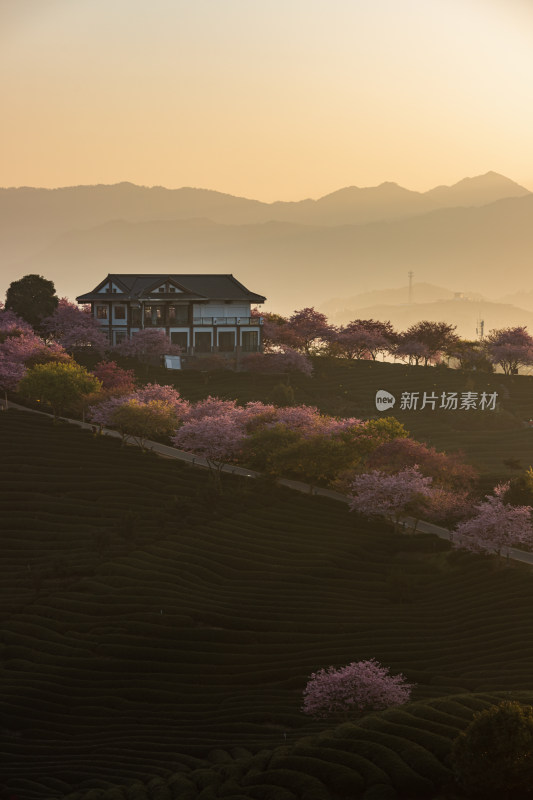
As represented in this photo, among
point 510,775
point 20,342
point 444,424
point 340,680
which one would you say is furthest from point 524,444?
point 510,775

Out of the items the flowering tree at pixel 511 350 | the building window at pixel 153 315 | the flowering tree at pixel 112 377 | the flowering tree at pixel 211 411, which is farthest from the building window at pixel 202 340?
the flowering tree at pixel 211 411

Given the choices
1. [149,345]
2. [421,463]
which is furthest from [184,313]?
[421,463]

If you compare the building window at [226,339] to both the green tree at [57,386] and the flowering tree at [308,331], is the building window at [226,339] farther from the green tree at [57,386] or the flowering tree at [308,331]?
the green tree at [57,386]

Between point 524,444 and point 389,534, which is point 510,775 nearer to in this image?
point 389,534

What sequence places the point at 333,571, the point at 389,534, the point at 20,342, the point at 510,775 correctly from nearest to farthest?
the point at 510,775 < the point at 333,571 < the point at 389,534 < the point at 20,342

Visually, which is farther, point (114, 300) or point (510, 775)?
point (114, 300)

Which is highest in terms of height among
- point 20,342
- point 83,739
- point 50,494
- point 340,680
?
point 20,342
